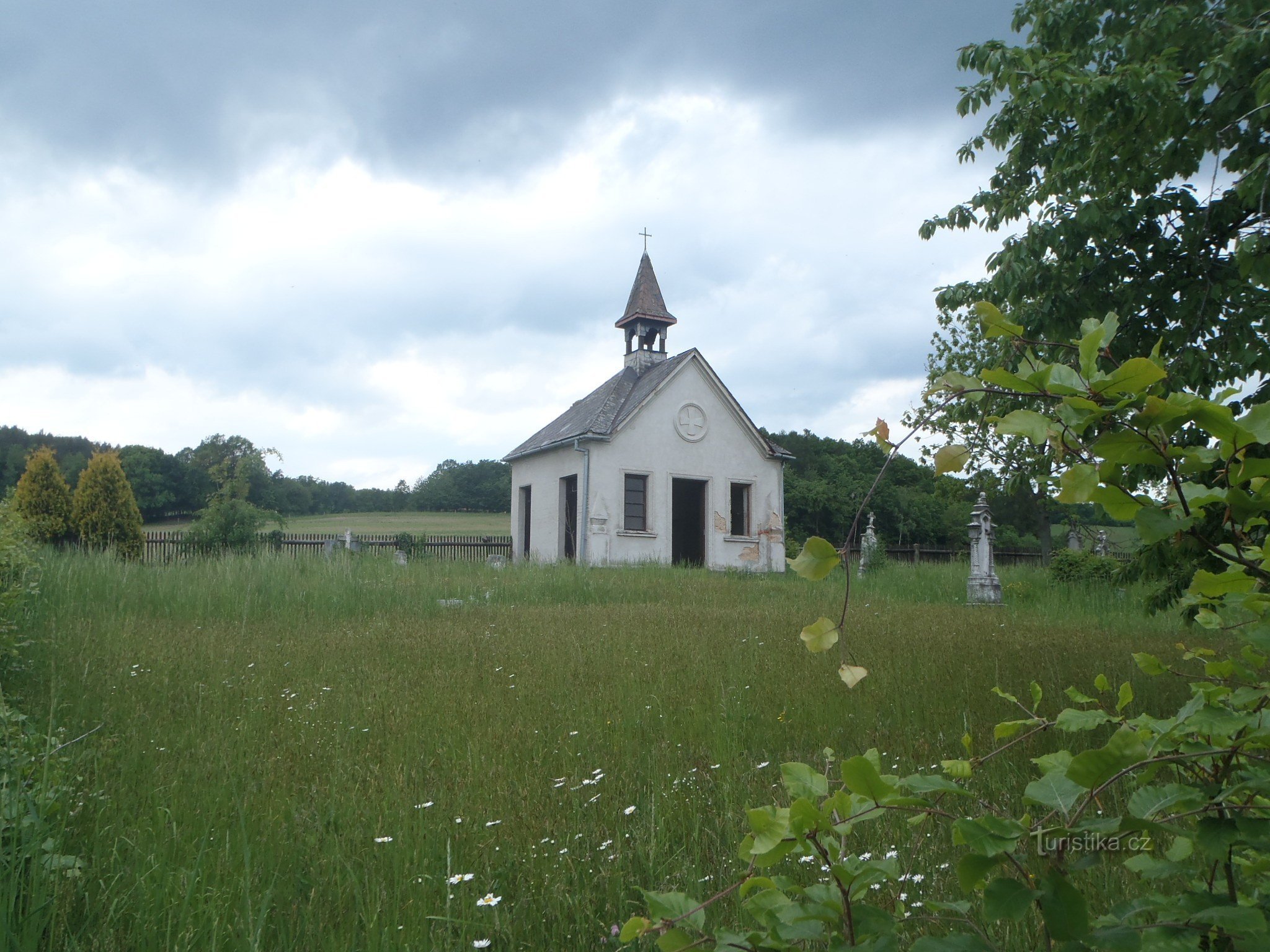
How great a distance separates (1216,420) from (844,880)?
0.82m

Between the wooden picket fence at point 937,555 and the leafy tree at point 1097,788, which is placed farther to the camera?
the wooden picket fence at point 937,555

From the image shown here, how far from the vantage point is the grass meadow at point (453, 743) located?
2.57m

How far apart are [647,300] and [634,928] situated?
22531mm

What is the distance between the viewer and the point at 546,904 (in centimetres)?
259

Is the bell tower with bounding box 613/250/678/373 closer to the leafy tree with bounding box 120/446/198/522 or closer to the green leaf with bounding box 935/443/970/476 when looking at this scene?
the green leaf with bounding box 935/443/970/476

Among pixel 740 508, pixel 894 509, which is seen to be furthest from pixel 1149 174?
pixel 894 509

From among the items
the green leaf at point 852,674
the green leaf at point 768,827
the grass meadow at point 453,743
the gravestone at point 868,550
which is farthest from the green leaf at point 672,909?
the gravestone at point 868,550

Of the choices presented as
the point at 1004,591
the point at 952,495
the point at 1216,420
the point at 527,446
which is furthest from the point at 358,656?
the point at 952,495

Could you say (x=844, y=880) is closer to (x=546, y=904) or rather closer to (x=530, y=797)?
(x=546, y=904)

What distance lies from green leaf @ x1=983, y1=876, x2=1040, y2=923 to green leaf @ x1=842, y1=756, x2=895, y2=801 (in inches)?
6.6

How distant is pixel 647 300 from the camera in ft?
75.2

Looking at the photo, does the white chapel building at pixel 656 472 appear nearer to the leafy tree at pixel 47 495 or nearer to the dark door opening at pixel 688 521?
the dark door opening at pixel 688 521

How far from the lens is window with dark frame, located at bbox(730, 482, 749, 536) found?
859 inches

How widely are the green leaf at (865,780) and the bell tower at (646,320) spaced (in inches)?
874
